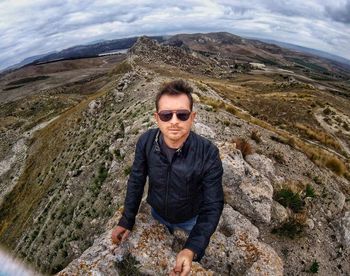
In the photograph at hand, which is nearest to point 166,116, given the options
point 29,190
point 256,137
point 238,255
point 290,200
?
point 238,255

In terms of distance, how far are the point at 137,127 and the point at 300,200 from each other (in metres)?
11.3

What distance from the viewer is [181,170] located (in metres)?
6.54

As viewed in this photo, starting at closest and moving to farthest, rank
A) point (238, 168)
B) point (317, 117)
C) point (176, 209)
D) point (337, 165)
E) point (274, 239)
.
A: point (176, 209), point (274, 239), point (238, 168), point (337, 165), point (317, 117)

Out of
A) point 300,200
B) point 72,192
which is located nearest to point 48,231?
point 72,192

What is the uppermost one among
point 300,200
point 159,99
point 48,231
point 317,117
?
point 159,99

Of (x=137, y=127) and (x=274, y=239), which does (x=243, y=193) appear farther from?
(x=137, y=127)

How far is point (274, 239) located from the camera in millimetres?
12648

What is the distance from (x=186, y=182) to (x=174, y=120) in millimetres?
1344

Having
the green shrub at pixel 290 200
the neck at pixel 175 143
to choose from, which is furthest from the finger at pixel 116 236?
the green shrub at pixel 290 200

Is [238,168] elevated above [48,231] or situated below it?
above

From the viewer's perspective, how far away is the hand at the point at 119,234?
8.02m

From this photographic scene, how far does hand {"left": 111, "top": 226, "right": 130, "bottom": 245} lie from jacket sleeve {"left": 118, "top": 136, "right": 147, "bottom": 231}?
1.51 feet

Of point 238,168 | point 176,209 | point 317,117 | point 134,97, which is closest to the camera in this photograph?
point 176,209

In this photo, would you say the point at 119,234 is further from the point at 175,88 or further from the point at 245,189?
the point at 245,189
